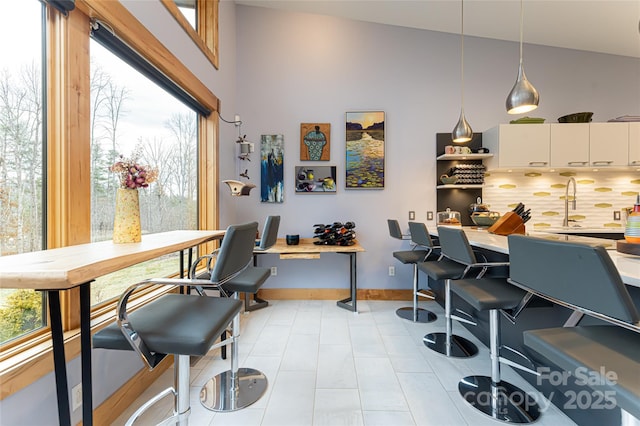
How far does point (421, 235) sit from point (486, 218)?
0.79 m

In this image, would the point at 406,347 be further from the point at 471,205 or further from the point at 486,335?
the point at 471,205

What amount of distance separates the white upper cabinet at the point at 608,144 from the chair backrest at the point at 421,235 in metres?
2.41

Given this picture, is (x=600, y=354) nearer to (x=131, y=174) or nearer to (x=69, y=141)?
(x=131, y=174)

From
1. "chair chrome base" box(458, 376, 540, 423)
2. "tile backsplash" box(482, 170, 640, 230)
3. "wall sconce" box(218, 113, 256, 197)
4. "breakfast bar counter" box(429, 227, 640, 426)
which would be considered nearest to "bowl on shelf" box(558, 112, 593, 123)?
"tile backsplash" box(482, 170, 640, 230)

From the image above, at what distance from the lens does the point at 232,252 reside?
110cm

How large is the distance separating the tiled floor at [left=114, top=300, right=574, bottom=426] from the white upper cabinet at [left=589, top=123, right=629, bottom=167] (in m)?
2.63

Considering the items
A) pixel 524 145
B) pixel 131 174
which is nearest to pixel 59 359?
pixel 131 174

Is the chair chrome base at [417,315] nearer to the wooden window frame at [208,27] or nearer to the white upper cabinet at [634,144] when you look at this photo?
the white upper cabinet at [634,144]

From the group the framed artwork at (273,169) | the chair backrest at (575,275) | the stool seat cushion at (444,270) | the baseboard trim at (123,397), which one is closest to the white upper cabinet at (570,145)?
the stool seat cushion at (444,270)

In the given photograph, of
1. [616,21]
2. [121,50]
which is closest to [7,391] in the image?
[121,50]

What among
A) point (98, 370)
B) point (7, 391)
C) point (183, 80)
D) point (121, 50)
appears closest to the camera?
point (7, 391)

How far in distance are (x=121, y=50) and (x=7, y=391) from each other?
1800 millimetres

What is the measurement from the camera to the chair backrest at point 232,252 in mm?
1066

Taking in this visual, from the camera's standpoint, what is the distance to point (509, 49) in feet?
11.4
